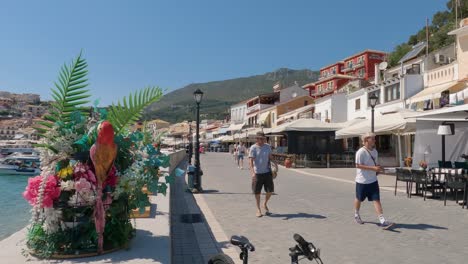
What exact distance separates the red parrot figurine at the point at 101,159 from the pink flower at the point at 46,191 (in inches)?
15.8

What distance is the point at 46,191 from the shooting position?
385 cm

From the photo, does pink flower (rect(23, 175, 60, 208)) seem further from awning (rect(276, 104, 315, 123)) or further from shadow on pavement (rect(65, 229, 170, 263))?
awning (rect(276, 104, 315, 123))

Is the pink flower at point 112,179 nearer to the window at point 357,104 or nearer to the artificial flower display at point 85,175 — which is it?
the artificial flower display at point 85,175

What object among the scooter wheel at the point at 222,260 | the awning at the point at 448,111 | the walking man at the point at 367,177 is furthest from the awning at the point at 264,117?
the scooter wheel at the point at 222,260

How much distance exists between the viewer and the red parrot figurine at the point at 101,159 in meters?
3.84

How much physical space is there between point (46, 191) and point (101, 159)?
59cm

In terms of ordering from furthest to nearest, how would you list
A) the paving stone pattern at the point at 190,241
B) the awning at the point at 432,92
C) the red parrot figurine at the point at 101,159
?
1. the awning at the point at 432,92
2. the paving stone pattern at the point at 190,241
3. the red parrot figurine at the point at 101,159

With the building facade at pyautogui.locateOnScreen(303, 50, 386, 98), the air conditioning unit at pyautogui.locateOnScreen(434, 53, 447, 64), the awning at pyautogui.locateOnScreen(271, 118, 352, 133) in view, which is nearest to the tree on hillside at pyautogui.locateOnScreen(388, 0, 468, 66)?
the building facade at pyautogui.locateOnScreen(303, 50, 386, 98)

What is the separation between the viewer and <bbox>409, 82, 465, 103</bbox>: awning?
66.7 feet

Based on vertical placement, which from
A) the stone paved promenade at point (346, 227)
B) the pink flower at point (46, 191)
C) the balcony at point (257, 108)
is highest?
the balcony at point (257, 108)

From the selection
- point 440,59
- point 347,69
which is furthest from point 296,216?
point 347,69

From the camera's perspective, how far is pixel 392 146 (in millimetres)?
27609

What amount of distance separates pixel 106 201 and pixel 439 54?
2804cm

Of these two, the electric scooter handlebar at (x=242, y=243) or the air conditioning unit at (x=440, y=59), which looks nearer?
the electric scooter handlebar at (x=242, y=243)
